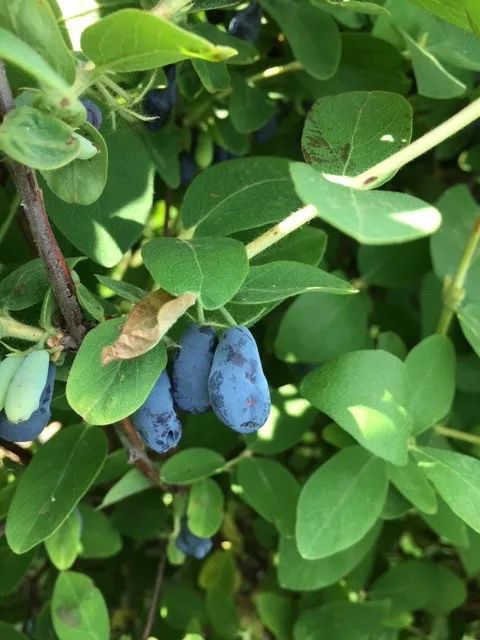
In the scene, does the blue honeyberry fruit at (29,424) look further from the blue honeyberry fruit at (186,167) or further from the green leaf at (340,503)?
the blue honeyberry fruit at (186,167)

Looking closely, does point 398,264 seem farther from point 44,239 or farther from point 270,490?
point 44,239

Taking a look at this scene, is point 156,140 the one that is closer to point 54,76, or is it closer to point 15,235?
point 15,235

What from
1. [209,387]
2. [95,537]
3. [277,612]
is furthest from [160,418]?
[277,612]

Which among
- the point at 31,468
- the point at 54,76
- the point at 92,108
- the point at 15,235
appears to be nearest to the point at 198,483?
the point at 31,468

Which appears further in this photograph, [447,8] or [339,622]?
[339,622]

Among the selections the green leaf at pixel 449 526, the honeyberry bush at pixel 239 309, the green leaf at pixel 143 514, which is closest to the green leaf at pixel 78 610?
the honeyberry bush at pixel 239 309

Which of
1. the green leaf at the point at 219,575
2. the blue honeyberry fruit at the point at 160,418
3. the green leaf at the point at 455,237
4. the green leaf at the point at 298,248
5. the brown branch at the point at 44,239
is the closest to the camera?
the brown branch at the point at 44,239

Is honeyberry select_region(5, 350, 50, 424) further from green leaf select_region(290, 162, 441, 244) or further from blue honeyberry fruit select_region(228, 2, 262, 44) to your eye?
blue honeyberry fruit select_region(228, 2, 262, 44)
